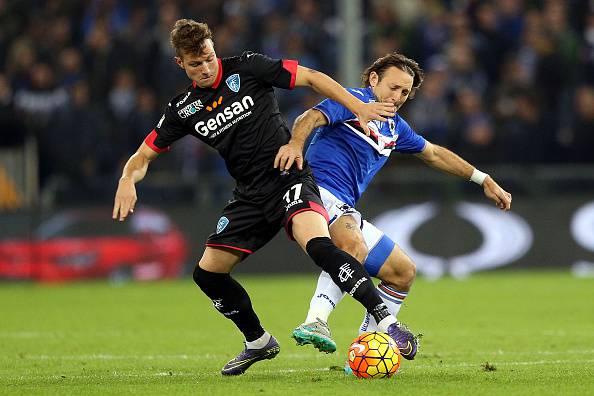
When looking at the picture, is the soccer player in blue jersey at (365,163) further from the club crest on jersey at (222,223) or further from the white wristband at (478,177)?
the club crest on jersey at (222,223)

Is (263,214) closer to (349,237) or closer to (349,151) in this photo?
(349,237)

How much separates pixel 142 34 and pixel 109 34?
0.67m

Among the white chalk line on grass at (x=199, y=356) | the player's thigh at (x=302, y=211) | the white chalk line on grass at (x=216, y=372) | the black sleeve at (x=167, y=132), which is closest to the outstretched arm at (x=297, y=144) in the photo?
the player's thigh at (x=302, y=211)

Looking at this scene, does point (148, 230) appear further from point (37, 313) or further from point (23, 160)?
point (37, 313)

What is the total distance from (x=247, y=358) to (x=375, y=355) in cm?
109

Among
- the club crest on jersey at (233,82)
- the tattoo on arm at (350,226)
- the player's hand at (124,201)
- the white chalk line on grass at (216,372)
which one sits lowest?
the white chalk line on grass at (216,372)

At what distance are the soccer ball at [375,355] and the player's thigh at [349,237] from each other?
68 cm

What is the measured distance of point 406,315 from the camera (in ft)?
40.5

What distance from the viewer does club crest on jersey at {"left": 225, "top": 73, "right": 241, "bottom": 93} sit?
754cm

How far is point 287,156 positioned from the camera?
730 cm

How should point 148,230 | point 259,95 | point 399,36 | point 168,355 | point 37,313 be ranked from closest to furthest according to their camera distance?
point 259,95
point 168,355
point 37,313
point 148,230
point 399,36

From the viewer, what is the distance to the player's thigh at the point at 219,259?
7633 mm

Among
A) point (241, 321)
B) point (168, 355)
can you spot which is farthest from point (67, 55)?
point (241, 321)

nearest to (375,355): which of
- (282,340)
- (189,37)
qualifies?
(189,37)
